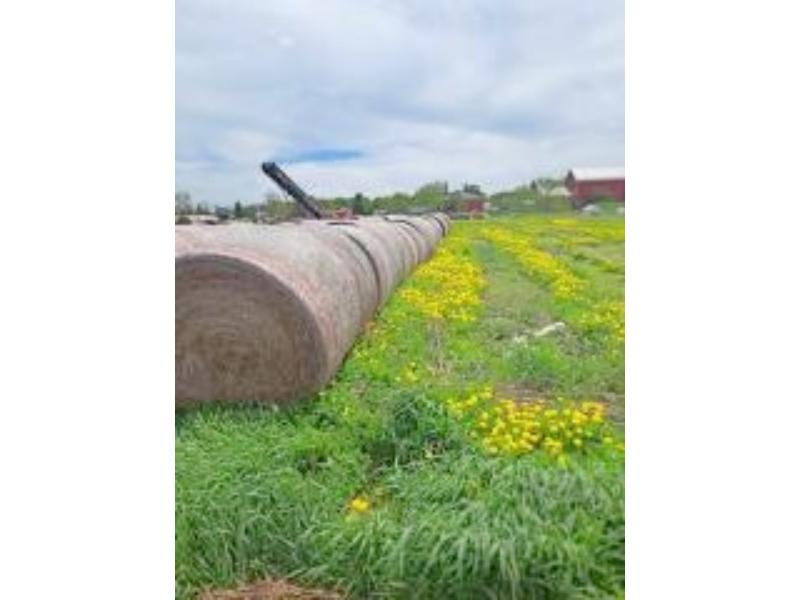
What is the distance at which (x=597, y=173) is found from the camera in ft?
7.77

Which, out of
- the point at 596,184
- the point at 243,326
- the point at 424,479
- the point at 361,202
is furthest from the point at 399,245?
the point at 596,184

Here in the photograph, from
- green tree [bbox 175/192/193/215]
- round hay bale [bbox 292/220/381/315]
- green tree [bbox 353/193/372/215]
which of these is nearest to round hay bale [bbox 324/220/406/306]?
round hay bale [bbox 292/220/381/315]

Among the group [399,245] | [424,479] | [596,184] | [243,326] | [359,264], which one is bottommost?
[424,479]

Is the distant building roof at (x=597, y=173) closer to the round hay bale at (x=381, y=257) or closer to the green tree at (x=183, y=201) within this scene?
the green tree at (x=183, y=201)

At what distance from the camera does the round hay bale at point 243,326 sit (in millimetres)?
3955

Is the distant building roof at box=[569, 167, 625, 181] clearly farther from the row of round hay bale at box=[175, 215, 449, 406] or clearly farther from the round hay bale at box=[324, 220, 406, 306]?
the round hay bale at box=[324, 220, 406, 306]

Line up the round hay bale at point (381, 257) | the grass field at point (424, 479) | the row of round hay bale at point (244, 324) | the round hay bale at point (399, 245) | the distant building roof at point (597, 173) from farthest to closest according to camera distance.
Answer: the round hay bale at point (399, 245) < the round hay bale at point (381, 257) < the row of round hay bale at point (244, 324) < the grass field at point (424, 479) < the distant building roof at point (597, 173)

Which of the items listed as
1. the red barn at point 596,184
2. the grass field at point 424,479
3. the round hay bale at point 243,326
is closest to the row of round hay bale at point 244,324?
the round hay bale at point 243,326

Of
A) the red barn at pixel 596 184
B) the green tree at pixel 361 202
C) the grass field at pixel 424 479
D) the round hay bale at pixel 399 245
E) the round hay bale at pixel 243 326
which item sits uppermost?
the green tree at pixel 361 202

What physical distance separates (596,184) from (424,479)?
1.18 metres

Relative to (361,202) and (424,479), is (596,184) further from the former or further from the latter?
(361,202)

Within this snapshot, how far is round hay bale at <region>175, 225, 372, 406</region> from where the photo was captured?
13.0 feet

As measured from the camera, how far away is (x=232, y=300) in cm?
397

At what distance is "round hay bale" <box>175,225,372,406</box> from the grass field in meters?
0.12
